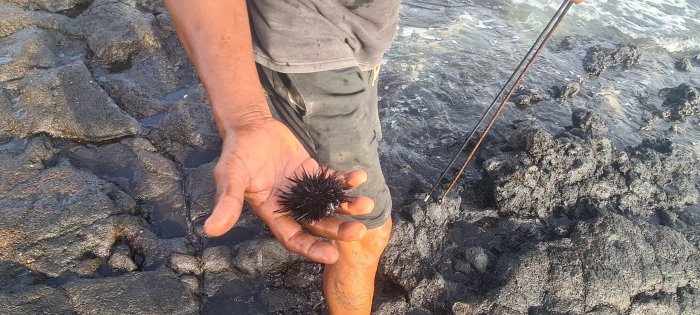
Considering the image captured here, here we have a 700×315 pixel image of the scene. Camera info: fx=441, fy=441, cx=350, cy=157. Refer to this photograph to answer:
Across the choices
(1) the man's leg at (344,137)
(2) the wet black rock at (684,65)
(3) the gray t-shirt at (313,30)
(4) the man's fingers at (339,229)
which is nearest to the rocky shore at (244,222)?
(1) the man's leg at (344,137)

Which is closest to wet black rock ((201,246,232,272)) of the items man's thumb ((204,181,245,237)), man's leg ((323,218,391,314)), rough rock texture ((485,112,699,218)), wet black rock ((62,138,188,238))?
wet black rock ((62,138,188,238))

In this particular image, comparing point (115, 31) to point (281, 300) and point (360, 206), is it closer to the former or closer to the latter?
point (281, 300)

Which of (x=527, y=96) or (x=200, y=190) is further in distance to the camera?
(x=527, y=96)

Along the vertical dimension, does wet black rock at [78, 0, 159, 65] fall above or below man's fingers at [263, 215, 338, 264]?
below

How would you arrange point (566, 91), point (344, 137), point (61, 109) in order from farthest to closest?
1. point (566, 91)
2. point (61, 109)
3. point (344, 137)

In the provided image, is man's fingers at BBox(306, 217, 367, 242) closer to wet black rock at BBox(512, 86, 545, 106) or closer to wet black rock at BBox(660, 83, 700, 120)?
wet black rock at BBox(512, 86, 545, 106)

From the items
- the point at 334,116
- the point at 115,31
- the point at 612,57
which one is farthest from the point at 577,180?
the point at 115,31

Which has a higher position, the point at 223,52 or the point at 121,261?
the point at 223,52
